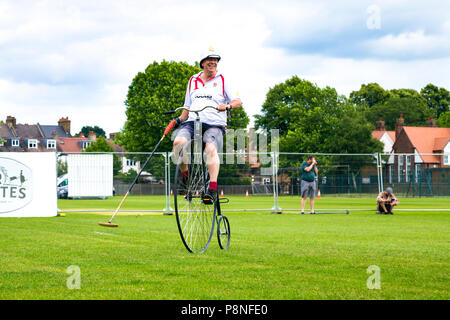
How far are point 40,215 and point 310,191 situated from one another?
929 cm

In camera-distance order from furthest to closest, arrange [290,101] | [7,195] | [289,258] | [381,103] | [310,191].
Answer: [381,103] < [290,101] < [310,191] < [7,195] < [289,258]

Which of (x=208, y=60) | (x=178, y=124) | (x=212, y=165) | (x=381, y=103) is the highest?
(x=381, y=103)

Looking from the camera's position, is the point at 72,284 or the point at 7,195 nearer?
the point at 72,284

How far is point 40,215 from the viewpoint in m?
18.2

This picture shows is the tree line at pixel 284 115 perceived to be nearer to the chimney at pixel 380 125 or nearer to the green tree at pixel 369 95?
the chimney at pixel 380 125

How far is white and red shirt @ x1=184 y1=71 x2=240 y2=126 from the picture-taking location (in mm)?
8000

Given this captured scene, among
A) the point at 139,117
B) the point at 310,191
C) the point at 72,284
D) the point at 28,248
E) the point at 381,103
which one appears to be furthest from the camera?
the point at 381,103

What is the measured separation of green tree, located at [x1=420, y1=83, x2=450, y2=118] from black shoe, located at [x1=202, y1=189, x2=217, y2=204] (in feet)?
320

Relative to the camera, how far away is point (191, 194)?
8094 millimetres

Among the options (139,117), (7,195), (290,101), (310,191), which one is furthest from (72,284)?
(290,101)

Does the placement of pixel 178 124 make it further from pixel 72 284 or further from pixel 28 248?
pixel 72 284

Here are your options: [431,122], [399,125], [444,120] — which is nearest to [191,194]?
[399,125]

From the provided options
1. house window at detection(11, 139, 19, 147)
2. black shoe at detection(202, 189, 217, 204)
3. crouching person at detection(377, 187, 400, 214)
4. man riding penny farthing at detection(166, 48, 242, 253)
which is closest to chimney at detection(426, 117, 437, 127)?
house window at detection(11, 139, 19, 147)

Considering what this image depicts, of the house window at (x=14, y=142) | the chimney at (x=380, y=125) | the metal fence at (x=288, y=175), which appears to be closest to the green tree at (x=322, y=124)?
the metal fence at (x=288, y=175)
